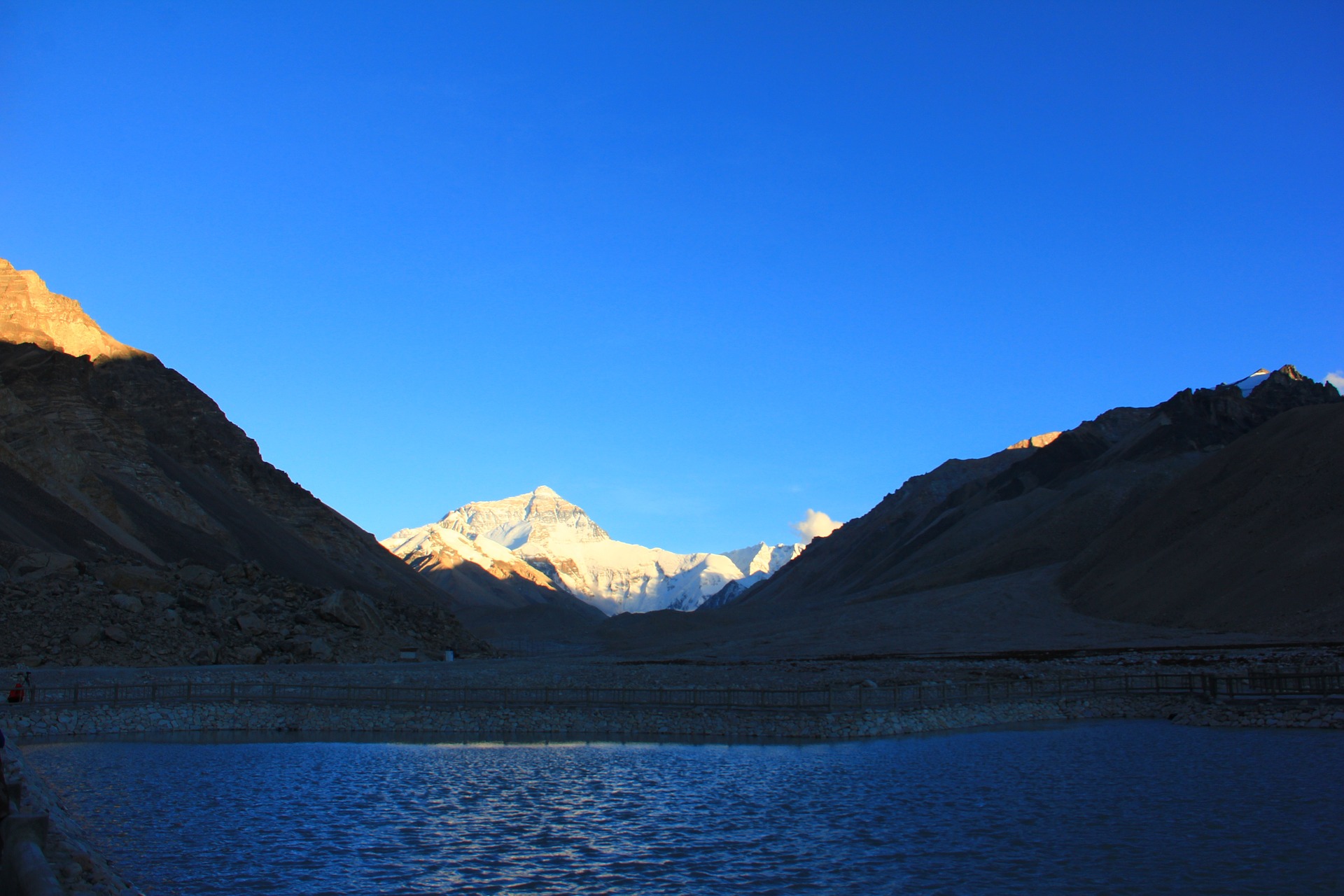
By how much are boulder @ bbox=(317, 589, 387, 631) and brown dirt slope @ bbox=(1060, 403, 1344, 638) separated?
53.8 metres

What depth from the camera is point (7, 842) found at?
35.5 ft

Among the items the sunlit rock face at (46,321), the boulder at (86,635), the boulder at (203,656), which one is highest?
the sunlit rock face at (46,321)

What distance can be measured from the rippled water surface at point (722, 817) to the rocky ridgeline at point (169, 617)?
17604 millimetres

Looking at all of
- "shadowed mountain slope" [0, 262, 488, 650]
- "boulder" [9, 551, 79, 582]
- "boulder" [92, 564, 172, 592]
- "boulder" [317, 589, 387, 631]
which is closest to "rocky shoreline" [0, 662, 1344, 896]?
"boulder" [9, 551, 79, 582]

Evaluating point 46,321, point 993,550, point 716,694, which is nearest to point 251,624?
point 716,694

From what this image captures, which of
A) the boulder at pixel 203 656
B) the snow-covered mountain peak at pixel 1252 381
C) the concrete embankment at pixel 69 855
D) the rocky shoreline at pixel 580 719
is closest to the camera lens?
the concrete embankment at pixel 69 855

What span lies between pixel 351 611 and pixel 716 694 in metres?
31.0

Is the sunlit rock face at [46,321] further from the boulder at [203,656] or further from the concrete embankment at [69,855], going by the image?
the concrete embankment at [69,855]

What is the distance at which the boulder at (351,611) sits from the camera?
62.7 meters

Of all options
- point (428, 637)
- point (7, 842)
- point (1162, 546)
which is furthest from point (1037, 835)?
point (1162, 546)

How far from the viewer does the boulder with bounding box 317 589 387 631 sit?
62.7 metres

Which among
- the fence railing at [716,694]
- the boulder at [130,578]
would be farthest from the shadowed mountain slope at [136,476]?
the fence railing at [716,694]

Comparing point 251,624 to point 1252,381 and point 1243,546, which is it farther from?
point 1252,381

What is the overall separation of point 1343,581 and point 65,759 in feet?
217
